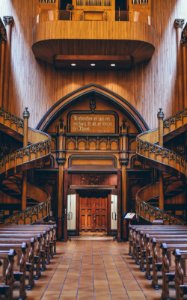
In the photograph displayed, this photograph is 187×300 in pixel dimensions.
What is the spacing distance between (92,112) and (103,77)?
1818mm

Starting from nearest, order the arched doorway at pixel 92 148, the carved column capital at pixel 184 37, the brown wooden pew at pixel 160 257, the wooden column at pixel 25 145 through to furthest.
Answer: the brown wooden pew at pixel 160 257 < the wooden column at pixel 25 145 < the carved column capital at pixel 184 37 < the arched doorway at pixel 92 148

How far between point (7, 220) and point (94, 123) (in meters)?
6.72

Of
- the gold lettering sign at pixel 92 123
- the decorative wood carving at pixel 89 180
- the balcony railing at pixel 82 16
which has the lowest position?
the decorative wood carving at pixel 89 180

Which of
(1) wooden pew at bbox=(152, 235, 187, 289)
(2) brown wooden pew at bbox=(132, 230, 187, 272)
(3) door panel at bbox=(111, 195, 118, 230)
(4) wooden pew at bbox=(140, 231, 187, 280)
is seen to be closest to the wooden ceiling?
(3) door panel at bbox=(111, 195, 118, 230)

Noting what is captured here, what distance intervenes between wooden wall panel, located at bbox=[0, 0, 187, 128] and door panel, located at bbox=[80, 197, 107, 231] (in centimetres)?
510

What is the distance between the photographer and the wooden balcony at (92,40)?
17.1 m

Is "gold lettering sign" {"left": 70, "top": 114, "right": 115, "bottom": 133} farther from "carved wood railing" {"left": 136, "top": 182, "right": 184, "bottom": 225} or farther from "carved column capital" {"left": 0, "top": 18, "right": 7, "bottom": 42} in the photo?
"carved column capital" {"left": 0, "top": 18, "right": 7, "bottom": 42}

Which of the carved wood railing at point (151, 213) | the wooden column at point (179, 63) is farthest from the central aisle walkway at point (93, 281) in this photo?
the wooden column at point (179, 63)

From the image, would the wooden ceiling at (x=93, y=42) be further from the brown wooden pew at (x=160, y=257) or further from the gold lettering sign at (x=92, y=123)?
the brown wooden pew at (x=160, y=257)

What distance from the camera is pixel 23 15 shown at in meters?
18.8

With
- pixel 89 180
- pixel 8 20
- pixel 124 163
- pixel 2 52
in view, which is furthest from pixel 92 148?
pixel 8 20

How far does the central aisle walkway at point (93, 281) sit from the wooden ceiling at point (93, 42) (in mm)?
9970

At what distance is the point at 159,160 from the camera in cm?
1616

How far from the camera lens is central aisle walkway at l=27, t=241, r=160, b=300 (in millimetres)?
6262
